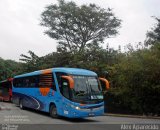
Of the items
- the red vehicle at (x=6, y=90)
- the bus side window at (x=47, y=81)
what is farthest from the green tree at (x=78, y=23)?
the bus side window at (x=47, y=81)

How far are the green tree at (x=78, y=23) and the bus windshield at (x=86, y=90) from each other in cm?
3049

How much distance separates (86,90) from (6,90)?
25626mm

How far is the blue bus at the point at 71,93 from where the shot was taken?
19969 mm

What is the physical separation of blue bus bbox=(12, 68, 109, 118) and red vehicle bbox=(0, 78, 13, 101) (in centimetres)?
1898

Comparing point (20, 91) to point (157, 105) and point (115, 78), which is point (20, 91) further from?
point (157, 105)

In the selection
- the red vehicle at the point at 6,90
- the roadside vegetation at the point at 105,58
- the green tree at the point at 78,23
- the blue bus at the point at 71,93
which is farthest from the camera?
the green tree at the point at 78,23

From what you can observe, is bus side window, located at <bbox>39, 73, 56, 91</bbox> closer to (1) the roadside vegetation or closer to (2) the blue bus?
(2) the blue bus

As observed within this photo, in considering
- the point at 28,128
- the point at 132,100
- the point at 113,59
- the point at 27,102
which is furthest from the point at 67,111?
the point at 113,59

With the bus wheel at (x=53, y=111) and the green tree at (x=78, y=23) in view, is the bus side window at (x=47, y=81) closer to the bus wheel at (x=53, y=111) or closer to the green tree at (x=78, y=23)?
the bus wheel at (x=53, y=111)

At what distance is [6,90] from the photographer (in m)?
44.3

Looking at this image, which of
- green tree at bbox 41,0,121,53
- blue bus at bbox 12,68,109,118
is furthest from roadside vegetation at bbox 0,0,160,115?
blue bus at bbox 12,68,109,118

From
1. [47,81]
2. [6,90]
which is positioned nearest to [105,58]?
[6,90]

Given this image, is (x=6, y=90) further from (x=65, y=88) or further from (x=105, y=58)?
(x=65, y=88)

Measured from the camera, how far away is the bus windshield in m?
20.1
